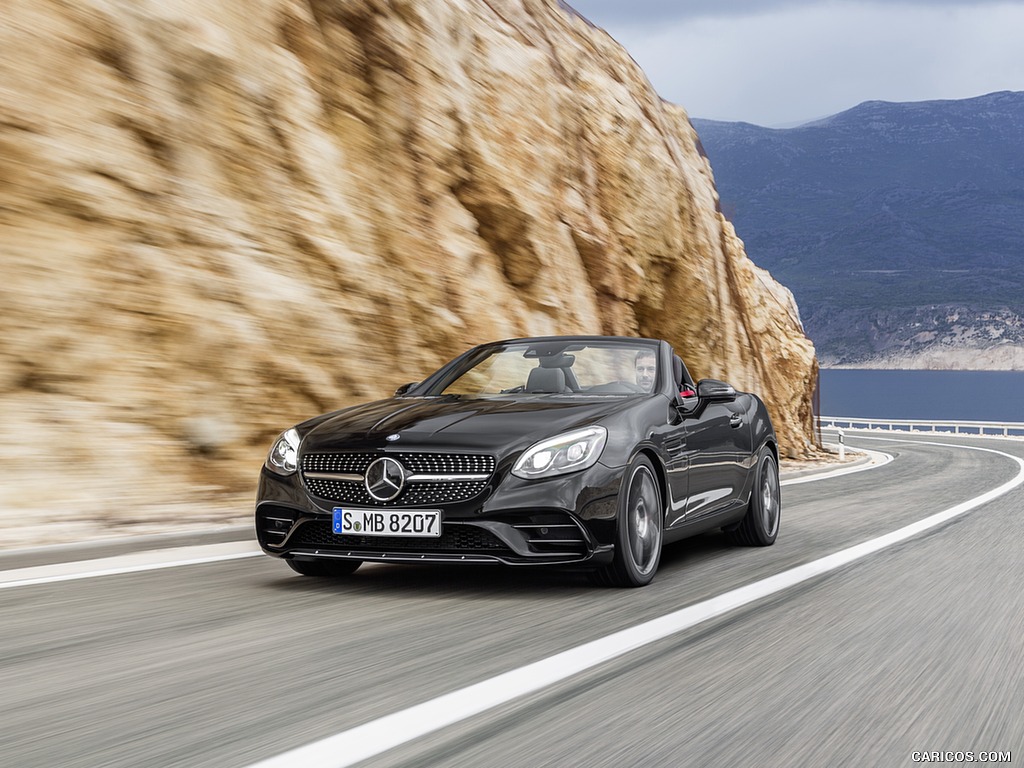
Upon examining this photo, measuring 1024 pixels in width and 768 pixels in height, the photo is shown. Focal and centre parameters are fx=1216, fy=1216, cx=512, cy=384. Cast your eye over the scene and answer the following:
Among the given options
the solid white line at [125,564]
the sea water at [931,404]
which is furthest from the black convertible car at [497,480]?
the sea water at [931,404]

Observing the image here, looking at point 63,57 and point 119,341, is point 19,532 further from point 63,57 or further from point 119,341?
point 63,57

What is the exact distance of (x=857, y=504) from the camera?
12.9 metres

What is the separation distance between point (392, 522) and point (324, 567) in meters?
1.00

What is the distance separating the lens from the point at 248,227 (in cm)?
1382

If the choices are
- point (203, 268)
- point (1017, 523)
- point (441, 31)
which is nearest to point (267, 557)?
point (203, 268)

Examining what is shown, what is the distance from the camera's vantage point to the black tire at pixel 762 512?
859 cm

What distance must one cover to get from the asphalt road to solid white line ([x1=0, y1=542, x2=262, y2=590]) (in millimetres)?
180

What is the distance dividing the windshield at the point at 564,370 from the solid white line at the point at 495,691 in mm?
1471

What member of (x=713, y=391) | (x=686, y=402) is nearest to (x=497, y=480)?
(x=686, y=402)

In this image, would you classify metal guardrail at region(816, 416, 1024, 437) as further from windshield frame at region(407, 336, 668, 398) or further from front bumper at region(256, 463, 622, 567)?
front bumper at region(256, 463, 622, 567)

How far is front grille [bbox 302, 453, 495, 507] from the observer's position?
19.3 ft

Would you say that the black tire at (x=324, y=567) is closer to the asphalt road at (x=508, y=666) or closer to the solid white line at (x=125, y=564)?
the asphalt road at (x=508, y=666)

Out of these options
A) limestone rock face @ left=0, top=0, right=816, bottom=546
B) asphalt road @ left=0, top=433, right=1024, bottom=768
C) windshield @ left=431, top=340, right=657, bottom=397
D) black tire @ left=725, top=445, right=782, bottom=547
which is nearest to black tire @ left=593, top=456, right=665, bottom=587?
asphalt road @ left=0, top=433, right=1024, bottom=768

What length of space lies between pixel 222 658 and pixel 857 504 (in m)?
9.56
